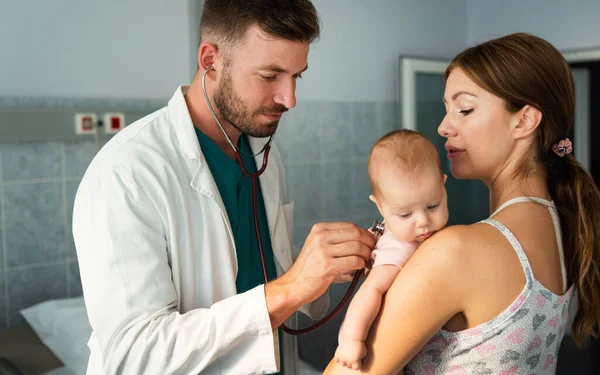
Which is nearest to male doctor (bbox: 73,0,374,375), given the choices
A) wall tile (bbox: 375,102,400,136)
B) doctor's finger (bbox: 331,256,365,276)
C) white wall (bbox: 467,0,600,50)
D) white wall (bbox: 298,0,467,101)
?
doctor's finger (bbox: 331,256,365,276)

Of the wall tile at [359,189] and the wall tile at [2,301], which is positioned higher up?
the wall tile at [359,189]

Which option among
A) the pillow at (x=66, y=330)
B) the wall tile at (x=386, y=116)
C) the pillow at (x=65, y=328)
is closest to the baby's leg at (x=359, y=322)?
the pillow at (x=66, y=330)

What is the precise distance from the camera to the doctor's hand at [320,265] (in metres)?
1.07

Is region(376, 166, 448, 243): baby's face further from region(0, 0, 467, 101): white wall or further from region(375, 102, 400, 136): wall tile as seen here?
region(375, 102, 400, 136): wall tile

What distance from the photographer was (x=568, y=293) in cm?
106

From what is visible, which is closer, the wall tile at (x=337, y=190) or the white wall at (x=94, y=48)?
the white wall at (x=94, y=48)

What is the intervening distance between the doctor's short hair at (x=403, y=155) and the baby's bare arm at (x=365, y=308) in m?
0.18

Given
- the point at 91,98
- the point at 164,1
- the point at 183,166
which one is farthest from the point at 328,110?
the point at 183,166

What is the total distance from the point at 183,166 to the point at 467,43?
3.23 m

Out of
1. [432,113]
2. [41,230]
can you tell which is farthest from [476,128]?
[432,113]

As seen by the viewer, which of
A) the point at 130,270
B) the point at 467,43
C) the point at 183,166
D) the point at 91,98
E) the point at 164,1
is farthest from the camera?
the point at 467,43

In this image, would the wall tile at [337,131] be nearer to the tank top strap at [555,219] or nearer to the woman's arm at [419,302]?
the tank top strap at [555,219]

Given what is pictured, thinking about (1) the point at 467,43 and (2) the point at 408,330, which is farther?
(1) the point at 467,43

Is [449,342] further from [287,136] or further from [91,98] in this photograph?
[287,136]
